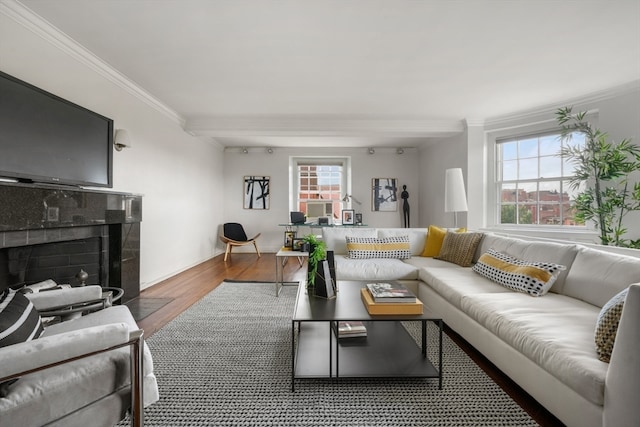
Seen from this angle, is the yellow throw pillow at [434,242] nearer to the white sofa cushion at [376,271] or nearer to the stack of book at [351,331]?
the white sofa cushion at [376,271]

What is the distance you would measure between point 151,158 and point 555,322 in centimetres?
418

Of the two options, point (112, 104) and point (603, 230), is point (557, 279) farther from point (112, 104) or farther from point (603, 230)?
point (112, 104)

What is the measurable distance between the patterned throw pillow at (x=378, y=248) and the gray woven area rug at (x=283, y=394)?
128 cm

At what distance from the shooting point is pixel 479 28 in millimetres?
2244

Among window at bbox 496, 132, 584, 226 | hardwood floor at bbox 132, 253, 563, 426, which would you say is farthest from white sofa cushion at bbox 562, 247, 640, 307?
window at bbox 496, 132, 584, 226

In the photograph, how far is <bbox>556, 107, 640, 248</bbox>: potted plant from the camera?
3044 millimetres

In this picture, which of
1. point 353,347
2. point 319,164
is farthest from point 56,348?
point 319,164

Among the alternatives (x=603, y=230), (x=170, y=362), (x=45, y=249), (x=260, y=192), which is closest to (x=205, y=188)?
(x=260, y=192)

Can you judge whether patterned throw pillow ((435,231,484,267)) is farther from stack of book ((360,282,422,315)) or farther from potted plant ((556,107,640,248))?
stack of book ((360,282,422,315))

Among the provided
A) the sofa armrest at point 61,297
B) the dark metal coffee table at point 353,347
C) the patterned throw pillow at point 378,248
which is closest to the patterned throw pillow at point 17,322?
the sofa armrest at point 61,297

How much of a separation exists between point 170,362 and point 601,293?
106 inches

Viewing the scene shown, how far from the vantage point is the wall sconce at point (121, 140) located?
115 inches

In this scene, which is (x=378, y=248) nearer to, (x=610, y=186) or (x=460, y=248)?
(x=460, y=248)

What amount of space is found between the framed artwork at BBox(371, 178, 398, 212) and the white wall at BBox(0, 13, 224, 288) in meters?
3.36
